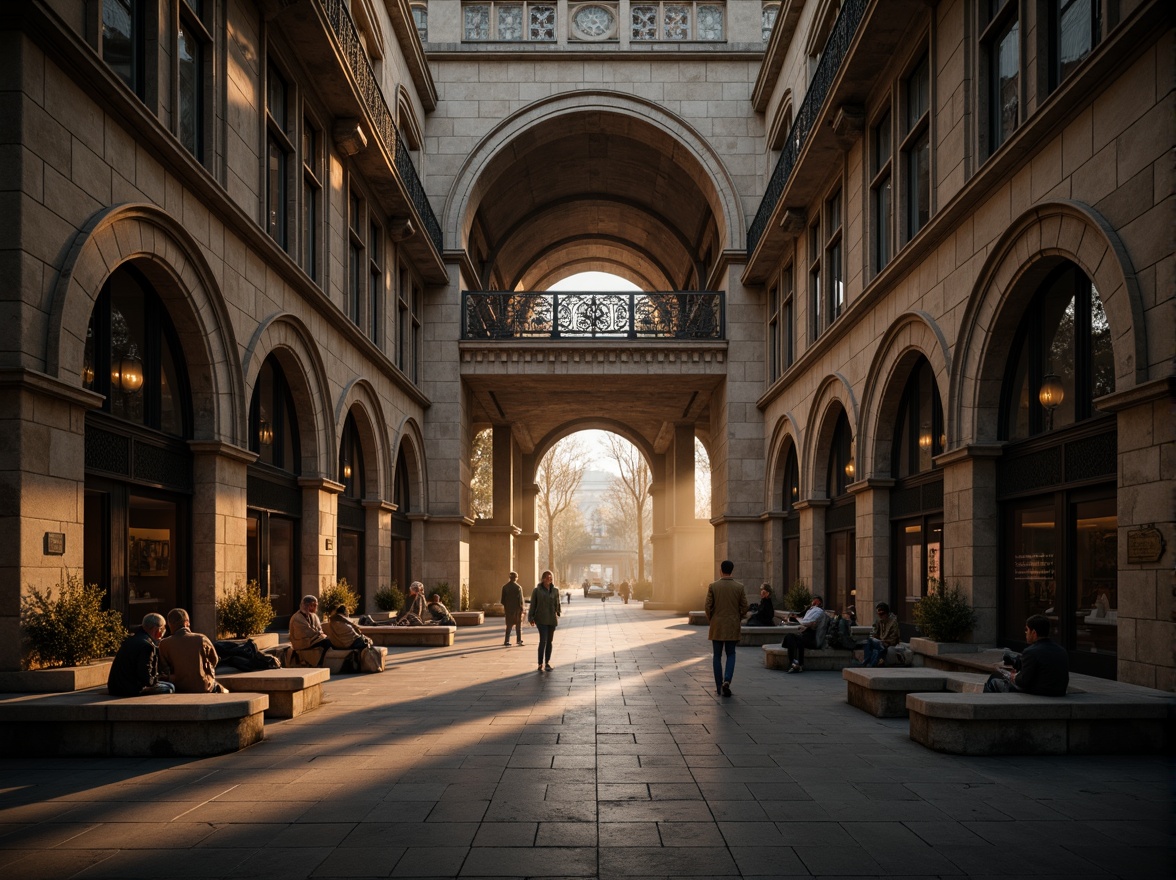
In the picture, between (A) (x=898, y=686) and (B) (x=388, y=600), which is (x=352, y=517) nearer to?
(B) (x=388, y=600)

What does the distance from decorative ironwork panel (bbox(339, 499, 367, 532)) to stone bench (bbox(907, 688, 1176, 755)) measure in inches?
550

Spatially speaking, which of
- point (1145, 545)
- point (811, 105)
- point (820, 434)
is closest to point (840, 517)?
point (820, 434)

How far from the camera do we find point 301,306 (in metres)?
16.4

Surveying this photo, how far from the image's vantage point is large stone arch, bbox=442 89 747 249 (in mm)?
27516

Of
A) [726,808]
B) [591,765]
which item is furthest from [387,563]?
[726,808]

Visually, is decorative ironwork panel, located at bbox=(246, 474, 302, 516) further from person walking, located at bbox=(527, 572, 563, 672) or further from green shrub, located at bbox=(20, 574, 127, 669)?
green shrub, located at bbox=(20, 574, 127, 669)

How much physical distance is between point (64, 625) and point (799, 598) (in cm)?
1547

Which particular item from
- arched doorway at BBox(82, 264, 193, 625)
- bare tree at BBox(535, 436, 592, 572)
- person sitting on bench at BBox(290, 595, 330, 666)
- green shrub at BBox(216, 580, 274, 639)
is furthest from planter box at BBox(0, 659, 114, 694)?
bare tree at BBox(535, 436, 592, 572)

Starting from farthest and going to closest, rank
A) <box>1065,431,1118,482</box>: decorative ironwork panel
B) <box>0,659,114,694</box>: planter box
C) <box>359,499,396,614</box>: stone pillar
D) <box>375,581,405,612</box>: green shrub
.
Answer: <box>359,499,396,614</box>: stone pillar
<box>375,581,405,612</box>: green shrub
<box>1065,431,1118,482</box>: decorative ironwork panel
<box>0,659,114,694</box>: planter box

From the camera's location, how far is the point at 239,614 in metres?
12.9

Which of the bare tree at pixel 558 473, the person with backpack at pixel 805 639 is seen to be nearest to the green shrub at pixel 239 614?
the person with backpack at pixel 805 639

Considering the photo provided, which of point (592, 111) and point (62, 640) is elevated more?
point (592, 111)

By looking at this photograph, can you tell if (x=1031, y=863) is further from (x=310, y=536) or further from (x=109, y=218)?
(x=310, y=536)

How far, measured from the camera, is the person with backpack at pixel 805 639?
50.5 feet
